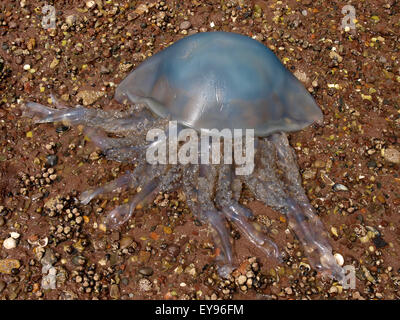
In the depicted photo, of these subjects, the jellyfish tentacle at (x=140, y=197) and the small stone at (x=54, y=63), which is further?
the small stone at (x=54, y=63)

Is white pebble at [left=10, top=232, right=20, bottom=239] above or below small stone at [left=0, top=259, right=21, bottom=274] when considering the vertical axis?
above

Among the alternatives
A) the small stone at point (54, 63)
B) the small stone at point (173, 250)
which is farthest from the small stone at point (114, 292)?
the small stone at point (54, 63)

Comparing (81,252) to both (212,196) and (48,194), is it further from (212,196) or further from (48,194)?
(212,196)

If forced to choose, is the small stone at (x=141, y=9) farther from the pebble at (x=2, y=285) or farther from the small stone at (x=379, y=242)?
the small stone at (x=379, y=242)

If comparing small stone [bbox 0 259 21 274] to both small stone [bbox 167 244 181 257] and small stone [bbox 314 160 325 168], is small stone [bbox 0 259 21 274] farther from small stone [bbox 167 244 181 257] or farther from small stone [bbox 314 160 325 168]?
small stone [bbox 314 160 325 168]

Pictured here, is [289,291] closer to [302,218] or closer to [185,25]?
[302,218]

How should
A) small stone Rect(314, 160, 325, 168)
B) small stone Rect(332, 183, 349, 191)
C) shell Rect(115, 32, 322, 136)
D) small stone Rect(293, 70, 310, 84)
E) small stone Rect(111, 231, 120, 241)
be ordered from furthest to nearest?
small stone Rect(293, 70, 310, 84), small stone Rect(314, 160, 325, 168), small stone Rect(332, 183, 349, 191), small stone Rect(111, 231, 120, 241), shell Rect(115, 32, 322, 136)

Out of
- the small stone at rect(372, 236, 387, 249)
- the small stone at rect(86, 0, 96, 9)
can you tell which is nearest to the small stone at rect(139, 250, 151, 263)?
the small stone at rect(372, 236, 387, 249)

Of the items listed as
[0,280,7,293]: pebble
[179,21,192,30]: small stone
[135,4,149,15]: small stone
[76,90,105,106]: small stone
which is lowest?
[0,280,7,293]: pebble
